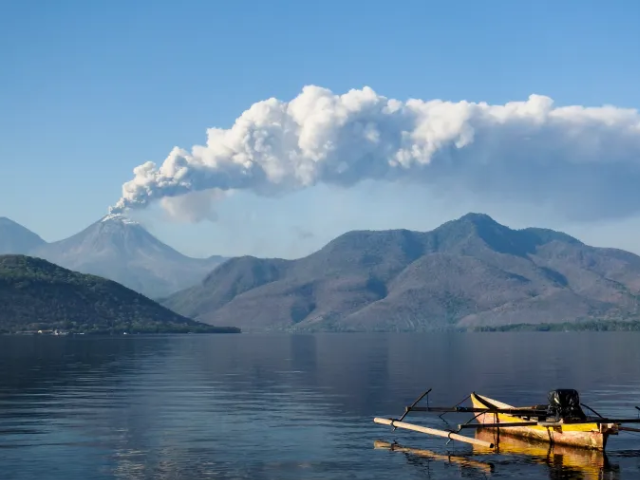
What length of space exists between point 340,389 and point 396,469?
6427 cm

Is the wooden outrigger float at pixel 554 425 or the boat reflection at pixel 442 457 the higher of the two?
the wooden outrigger float at pixel 554 425

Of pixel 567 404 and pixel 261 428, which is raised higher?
pixel 567 404

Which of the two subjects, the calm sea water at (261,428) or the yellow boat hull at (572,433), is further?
the yellow boat hull at (572,433)

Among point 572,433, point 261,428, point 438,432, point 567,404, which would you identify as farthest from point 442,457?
point 261,428

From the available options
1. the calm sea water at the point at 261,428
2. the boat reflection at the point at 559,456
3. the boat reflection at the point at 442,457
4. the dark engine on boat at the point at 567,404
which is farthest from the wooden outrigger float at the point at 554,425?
the boat reflection at the point at 442,457

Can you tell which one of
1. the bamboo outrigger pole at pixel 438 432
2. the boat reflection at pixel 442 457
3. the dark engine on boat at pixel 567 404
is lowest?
the boat reflection at pixel 442 457

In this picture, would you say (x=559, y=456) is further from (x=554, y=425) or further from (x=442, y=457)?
(x=442, y=457)

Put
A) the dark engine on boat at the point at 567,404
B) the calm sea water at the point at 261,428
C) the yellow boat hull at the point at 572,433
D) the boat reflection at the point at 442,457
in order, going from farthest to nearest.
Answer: the dark engine on boat at the point at 567,404 → the yellow boat hull at the point at 572,433 → the boat reflection at the point at 442,457 → the calm sea water at the point at 261,428

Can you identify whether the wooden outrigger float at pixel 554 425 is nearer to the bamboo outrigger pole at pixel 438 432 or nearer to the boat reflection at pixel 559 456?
the bamboo outrigger pole at pixel 438 432

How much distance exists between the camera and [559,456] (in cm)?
7306

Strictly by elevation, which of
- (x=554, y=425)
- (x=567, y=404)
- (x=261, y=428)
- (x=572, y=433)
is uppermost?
(x=567, y=404)

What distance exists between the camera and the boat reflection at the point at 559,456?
6694cm

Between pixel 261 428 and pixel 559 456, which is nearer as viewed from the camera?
pixel 559 456

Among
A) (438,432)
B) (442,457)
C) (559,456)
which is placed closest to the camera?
(559,456)
